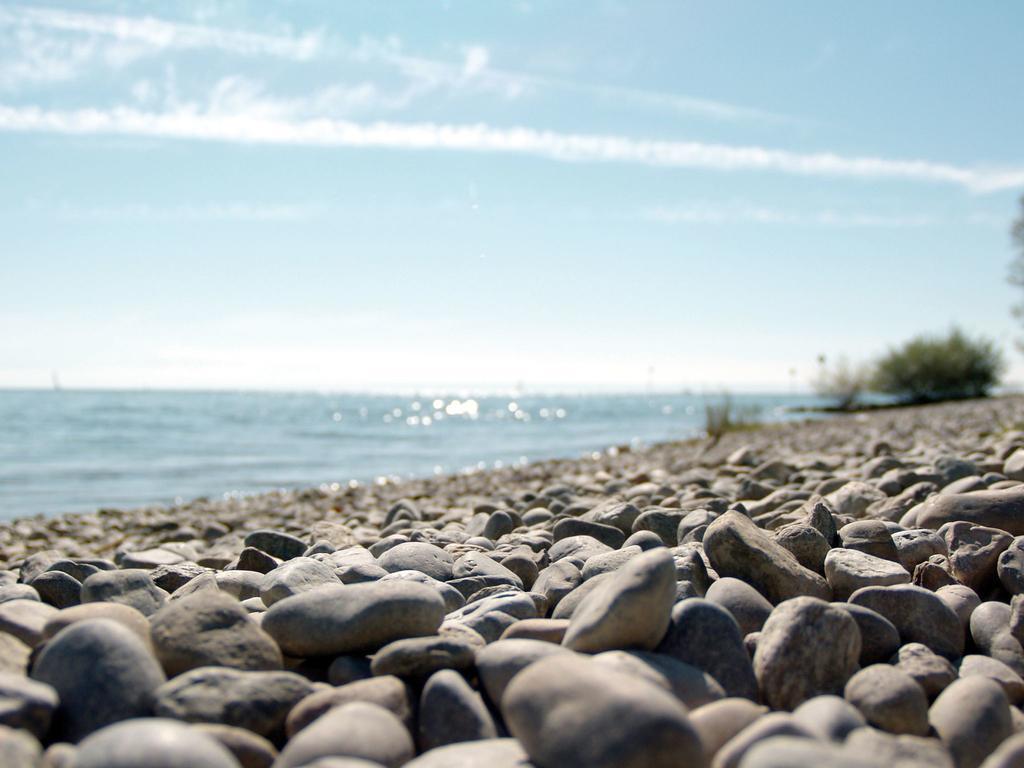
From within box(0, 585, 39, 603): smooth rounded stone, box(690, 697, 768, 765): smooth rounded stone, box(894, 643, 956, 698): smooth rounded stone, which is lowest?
box(894, 643, 956, 698): smooth rounded stone

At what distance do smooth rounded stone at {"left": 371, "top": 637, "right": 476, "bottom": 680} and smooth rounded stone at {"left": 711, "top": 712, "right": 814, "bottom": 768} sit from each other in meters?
0.61

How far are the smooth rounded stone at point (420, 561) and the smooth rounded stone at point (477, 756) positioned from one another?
3.78 ft

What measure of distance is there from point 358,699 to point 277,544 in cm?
199

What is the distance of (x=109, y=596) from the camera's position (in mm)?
2162

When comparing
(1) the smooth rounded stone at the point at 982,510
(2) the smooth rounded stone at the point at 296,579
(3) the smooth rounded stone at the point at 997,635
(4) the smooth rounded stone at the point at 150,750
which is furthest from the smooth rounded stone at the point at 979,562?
(4) the smooth rounded stone at the point at 150,750

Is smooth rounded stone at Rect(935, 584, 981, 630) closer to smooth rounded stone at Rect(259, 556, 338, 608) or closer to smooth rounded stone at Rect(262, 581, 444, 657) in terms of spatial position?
smooth rounded stone at Rect(262, 581, 444, 657)

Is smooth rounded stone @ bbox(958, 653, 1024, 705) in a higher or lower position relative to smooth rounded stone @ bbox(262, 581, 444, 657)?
lower

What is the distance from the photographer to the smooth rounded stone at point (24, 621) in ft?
6.18

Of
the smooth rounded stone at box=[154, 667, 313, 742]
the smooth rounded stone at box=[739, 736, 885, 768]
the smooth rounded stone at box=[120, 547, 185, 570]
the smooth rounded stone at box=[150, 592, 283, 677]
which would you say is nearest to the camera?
the smooth rounded stone at box=[739, 736, 885, 768]

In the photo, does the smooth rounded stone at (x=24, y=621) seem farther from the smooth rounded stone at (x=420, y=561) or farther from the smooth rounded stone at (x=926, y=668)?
the smooth rounded stone at (x=926, y=668)

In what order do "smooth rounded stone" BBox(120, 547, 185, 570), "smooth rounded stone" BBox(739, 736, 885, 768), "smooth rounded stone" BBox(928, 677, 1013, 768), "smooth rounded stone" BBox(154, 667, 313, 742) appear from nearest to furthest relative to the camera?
"smooth rounded stone" BBox(739, 736, 885, 768) < "smooth rounded stone" BBox(154, 667, 313, 742) < "smooth rounded stone" BBox(928, 677, 1013, 768) < "smooth rounded stone" BBox(120, 547, 185, 570)

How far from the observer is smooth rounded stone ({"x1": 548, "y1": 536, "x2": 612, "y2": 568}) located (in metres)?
2.90

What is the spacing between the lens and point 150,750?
115cm

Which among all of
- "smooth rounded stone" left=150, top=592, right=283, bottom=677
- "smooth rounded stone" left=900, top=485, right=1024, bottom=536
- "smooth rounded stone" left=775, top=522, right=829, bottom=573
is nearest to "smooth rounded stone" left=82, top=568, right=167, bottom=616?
"smooth rounded stone" left=150, top=592, right=283, bottom=677
